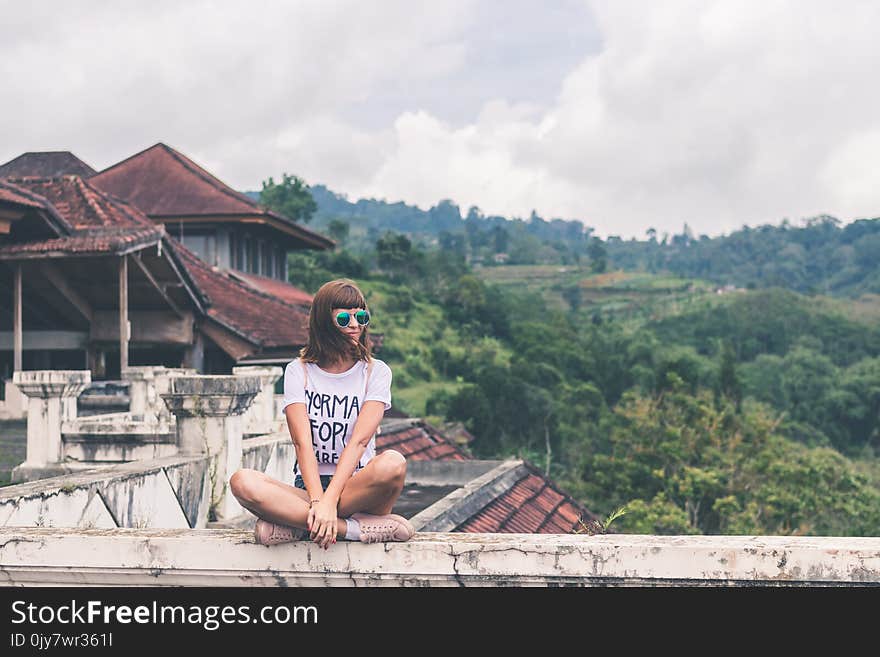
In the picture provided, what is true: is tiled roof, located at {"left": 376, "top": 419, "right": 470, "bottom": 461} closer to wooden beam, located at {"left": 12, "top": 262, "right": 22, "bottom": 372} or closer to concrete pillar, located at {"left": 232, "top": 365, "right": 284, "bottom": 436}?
concrete pillar, located at {"left": 232, "top": 365, "right": 284, "bottom": 436}

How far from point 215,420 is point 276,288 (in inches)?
714

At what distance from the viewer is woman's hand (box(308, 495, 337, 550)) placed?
3469 mm

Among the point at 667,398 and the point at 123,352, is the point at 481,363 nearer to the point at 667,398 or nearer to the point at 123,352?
the point at 667,398

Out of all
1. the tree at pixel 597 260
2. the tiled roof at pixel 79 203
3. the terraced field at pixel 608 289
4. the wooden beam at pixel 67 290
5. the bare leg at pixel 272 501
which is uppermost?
the tree at pixel 597 260

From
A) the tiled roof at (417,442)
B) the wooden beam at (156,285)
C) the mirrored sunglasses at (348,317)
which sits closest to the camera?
the mirrored sunglasses at (348,317)

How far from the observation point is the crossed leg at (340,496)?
3523 mm

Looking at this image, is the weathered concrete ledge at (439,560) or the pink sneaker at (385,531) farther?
the pink sneaker at (385,531)

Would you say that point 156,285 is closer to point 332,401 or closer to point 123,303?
point 123,303

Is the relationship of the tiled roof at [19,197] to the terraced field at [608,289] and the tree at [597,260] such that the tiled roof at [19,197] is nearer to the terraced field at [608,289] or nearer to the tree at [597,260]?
the terraced field at [608,289]

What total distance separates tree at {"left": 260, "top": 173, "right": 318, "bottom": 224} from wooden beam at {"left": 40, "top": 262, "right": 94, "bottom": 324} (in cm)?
5068

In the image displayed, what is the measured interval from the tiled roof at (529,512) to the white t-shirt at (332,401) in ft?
14.5

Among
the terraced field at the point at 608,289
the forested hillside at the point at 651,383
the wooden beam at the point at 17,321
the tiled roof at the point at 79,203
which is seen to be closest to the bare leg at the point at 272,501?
the forested hillside at the point at 651,383

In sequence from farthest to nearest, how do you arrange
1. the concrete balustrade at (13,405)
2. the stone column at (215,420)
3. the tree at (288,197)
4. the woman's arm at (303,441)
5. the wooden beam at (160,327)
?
the tree at (288,197), the wooden beam at (160,327), the concrete balustrade at (13,405), the stone column at (215,420), the woman's arm at (303,441)

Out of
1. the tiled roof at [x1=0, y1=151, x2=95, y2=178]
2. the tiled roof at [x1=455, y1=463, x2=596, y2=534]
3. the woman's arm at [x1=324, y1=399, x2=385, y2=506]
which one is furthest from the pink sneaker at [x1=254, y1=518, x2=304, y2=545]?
the tiled roof at [x1=0, y1=151, x2=95, y2=178]
